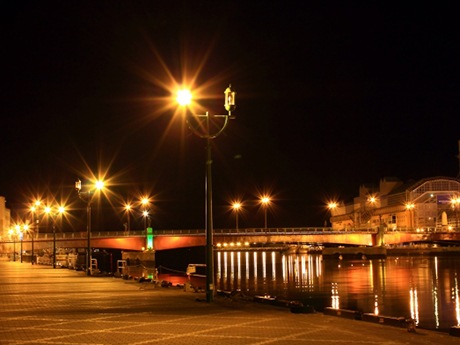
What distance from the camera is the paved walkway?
41.2 feet

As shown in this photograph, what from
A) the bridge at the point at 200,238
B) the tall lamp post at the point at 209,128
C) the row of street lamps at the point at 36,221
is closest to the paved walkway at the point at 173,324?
the tall lamp post at the point at 209,128

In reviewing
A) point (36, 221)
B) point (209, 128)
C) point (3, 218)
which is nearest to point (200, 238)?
point (36, 221)

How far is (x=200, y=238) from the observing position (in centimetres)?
Result: 9012

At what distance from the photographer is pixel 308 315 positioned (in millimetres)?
16609

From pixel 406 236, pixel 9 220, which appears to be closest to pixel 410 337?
pixel 406 236

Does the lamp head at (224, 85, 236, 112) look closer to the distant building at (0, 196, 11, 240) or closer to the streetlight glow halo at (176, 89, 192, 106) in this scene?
the streetlight glow halo at (176, 89, 192, 106)

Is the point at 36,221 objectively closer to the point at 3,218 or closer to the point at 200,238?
the point at 200,238

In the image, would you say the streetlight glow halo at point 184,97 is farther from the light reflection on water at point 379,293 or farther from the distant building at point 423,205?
the distant building at point 423,205

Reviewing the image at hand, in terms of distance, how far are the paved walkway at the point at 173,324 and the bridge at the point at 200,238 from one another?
216 ft

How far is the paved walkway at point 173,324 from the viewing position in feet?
41.2

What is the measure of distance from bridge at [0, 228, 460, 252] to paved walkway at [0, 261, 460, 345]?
65.9 meters

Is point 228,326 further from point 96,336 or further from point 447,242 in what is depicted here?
point 447,242

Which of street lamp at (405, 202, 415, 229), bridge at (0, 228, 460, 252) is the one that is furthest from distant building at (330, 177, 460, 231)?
bridge at (0, 228, 460, 252)

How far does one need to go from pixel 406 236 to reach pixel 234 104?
96.6 m
